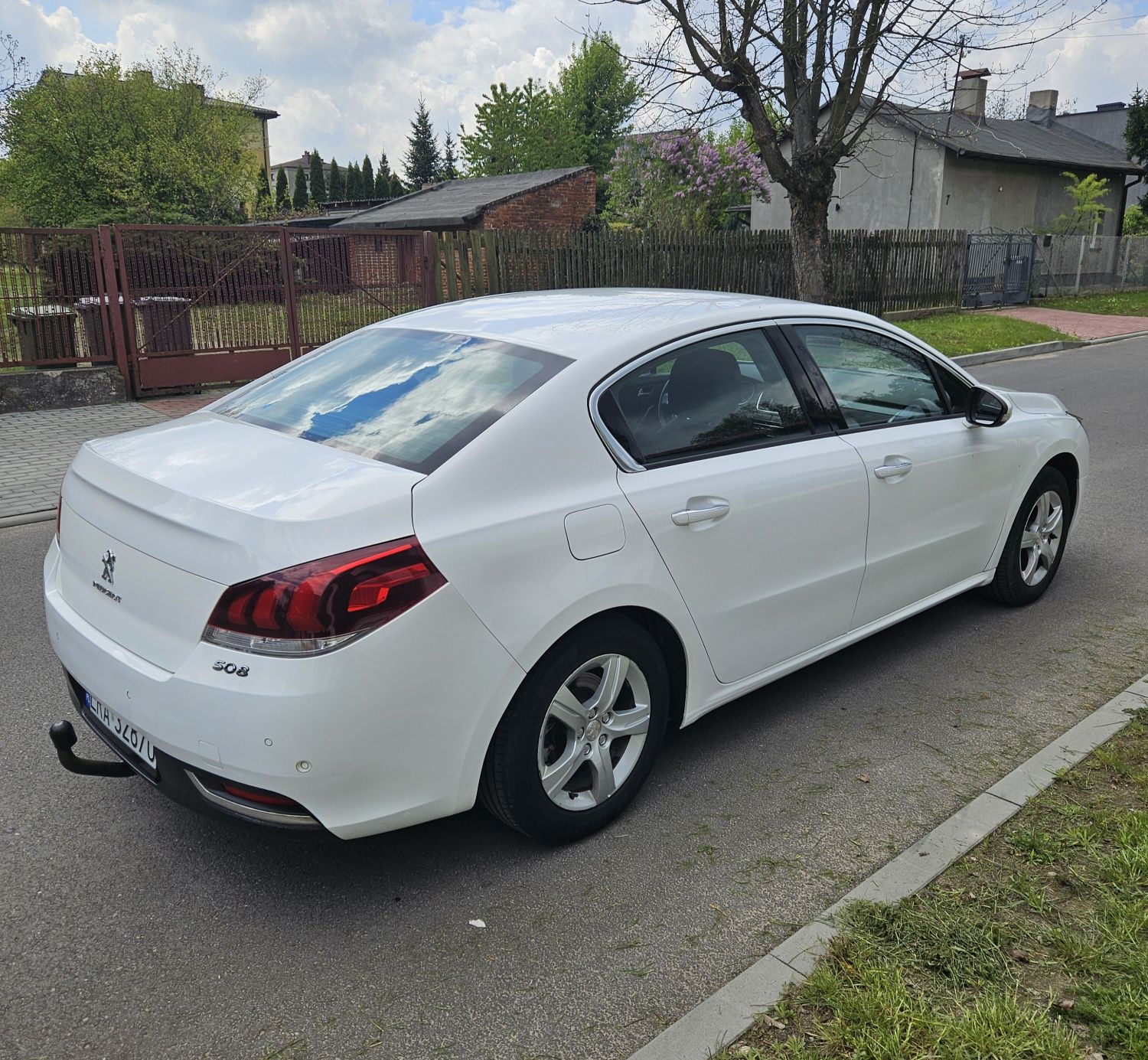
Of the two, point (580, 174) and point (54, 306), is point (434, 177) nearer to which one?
point (580, 174)

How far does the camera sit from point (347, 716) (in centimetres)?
244

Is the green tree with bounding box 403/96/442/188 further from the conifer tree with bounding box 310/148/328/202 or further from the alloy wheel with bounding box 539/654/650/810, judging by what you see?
the alloy wheel with bounding box 539/654/650/810

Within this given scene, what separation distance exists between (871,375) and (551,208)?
30.1m

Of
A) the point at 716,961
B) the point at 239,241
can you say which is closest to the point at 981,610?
the point at 716,961

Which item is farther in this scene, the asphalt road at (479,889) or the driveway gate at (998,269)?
the driveway gate at (998,269)

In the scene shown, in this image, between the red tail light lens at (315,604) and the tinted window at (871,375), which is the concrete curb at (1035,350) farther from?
the red tail light lens at (315,604)

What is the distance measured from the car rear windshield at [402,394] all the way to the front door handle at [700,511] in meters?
0.59

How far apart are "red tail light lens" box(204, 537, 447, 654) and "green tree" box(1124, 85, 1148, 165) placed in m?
41.3

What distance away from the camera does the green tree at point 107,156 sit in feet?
117

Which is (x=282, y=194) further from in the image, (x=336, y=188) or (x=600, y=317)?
(x=600, y=317)

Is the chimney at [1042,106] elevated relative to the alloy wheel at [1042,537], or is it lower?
elevated

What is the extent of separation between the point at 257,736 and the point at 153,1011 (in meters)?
0.71

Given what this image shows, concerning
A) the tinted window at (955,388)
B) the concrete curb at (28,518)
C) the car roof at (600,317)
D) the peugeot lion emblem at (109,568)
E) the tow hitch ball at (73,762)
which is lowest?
the concrete curb at (28,518)

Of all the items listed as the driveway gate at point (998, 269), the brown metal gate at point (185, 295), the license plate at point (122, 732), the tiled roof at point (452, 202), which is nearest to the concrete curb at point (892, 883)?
the license plate at point (122, 732)
